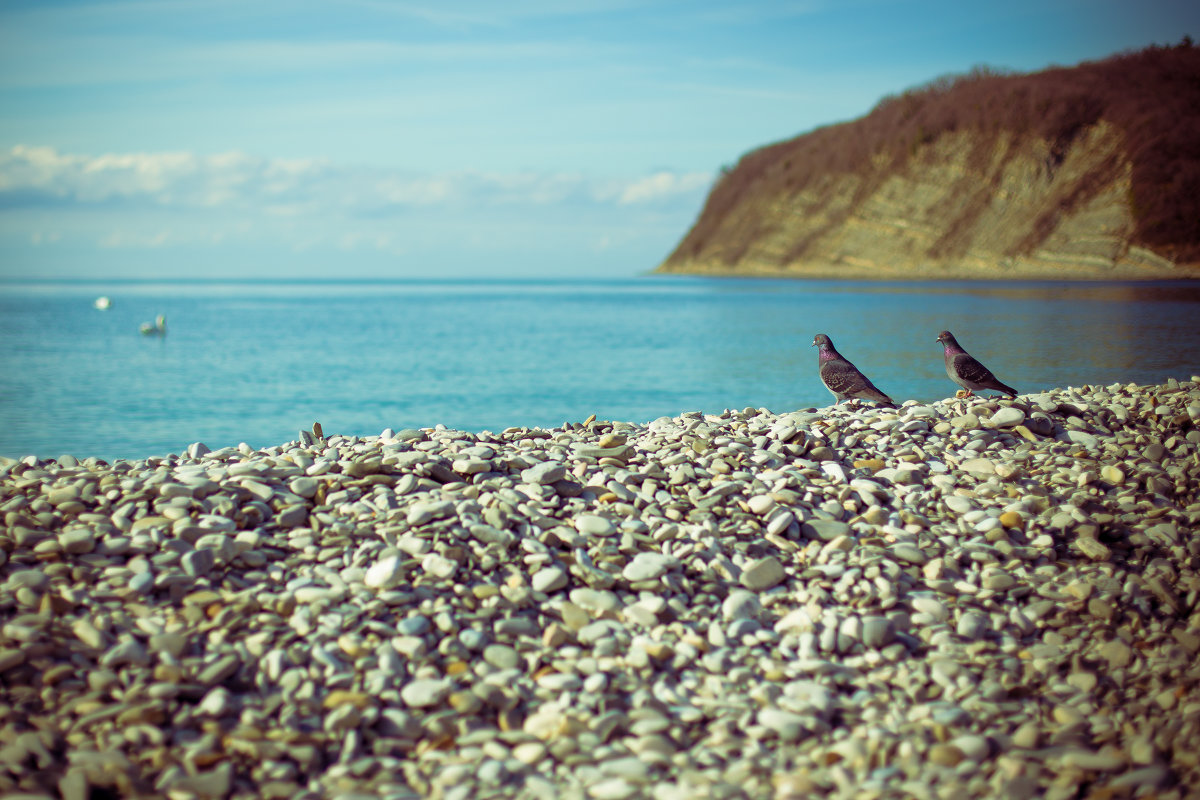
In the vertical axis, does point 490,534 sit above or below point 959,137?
below

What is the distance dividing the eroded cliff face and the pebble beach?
57.5m

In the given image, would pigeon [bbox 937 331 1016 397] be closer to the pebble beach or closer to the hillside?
the pebble beach

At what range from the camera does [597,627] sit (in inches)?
145

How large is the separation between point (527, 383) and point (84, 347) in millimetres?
19449

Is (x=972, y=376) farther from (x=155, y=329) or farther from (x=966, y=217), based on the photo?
(x=966, y=217)

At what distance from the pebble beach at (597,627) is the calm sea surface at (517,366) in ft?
30.0

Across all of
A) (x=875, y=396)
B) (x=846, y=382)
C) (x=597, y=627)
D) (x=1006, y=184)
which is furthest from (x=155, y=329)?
(x=1006, y=184)

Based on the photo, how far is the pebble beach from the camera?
9.98 feet

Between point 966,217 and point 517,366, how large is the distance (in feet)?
180

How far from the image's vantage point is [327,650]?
11.3ft

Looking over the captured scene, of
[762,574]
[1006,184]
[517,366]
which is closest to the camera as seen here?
[762,574]

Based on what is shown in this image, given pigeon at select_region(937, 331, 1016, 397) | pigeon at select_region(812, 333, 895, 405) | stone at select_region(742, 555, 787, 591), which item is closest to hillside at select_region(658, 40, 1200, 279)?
pigeon at select_region(937, 331, 1016, 397)

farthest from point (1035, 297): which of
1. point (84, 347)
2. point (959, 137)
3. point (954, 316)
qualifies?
point (84, 347)

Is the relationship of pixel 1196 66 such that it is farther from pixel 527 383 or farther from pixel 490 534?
pixel 490 534
